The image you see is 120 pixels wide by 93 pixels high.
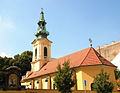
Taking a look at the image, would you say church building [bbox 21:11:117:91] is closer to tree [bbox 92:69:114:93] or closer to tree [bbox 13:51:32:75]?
Result: tree [bbox 92:69:114:93]

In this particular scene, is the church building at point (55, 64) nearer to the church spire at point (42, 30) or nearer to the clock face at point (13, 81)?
the church spire at point (42, 30)

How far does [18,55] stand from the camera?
52.3 meters

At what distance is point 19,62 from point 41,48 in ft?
48.9

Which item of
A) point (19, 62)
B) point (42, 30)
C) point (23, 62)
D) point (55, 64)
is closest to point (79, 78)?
point (55, 64)

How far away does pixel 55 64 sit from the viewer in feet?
99.0

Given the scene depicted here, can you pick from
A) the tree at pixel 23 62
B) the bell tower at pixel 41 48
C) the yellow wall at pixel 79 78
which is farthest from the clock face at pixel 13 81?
the tree at pixel 23 62

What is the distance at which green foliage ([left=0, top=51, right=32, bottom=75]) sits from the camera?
45572 mm

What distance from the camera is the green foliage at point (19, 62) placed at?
45.6m

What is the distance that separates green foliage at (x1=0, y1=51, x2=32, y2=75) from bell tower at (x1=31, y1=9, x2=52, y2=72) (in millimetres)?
10329

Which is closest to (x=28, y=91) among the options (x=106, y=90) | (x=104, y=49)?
(x=106, y=90)

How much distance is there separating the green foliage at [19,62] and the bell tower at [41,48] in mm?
10329

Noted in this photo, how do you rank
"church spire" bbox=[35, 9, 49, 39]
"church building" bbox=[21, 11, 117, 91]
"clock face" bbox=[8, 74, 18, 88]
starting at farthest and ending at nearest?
"church spire" bbox=[35, 9, 49, 39] → "church building" bbox=[21, 11, 117, 91] → "clock face" bbox=[8, 74, 18, 88]

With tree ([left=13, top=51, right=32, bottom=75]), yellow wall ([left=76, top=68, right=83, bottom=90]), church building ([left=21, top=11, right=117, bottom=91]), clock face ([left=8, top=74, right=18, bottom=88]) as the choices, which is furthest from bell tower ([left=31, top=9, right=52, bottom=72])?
clock face ([left=8, top=74, right=18, bottom=88])

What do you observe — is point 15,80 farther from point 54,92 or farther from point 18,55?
point 18,55
